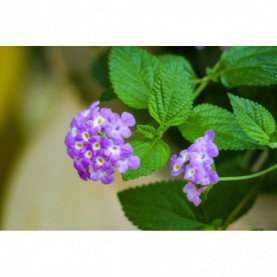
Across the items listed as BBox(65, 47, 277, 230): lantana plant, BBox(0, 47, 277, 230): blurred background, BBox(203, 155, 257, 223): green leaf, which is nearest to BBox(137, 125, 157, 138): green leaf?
BBox(65, 47, 277, 230): lantana plant

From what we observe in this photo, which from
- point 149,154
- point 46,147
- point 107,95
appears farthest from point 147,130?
point 46,147

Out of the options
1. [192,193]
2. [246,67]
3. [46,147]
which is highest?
[246,67]

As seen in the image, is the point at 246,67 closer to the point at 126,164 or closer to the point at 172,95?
the point at 172,95

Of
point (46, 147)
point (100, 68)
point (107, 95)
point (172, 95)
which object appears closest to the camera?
point (172, 95)

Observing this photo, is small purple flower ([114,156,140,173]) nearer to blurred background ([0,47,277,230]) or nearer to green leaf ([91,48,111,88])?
green leaf ([91,48,111,88])

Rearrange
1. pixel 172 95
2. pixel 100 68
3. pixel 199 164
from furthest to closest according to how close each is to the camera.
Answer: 1. pixel 100 68
2. pixel 172 95
3. pixel 199 164

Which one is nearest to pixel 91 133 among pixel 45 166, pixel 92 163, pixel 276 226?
pixel 92 163

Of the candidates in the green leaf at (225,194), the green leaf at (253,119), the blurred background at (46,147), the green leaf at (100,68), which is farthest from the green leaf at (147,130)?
the blurred background at (46,147)

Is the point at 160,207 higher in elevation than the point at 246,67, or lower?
lower
